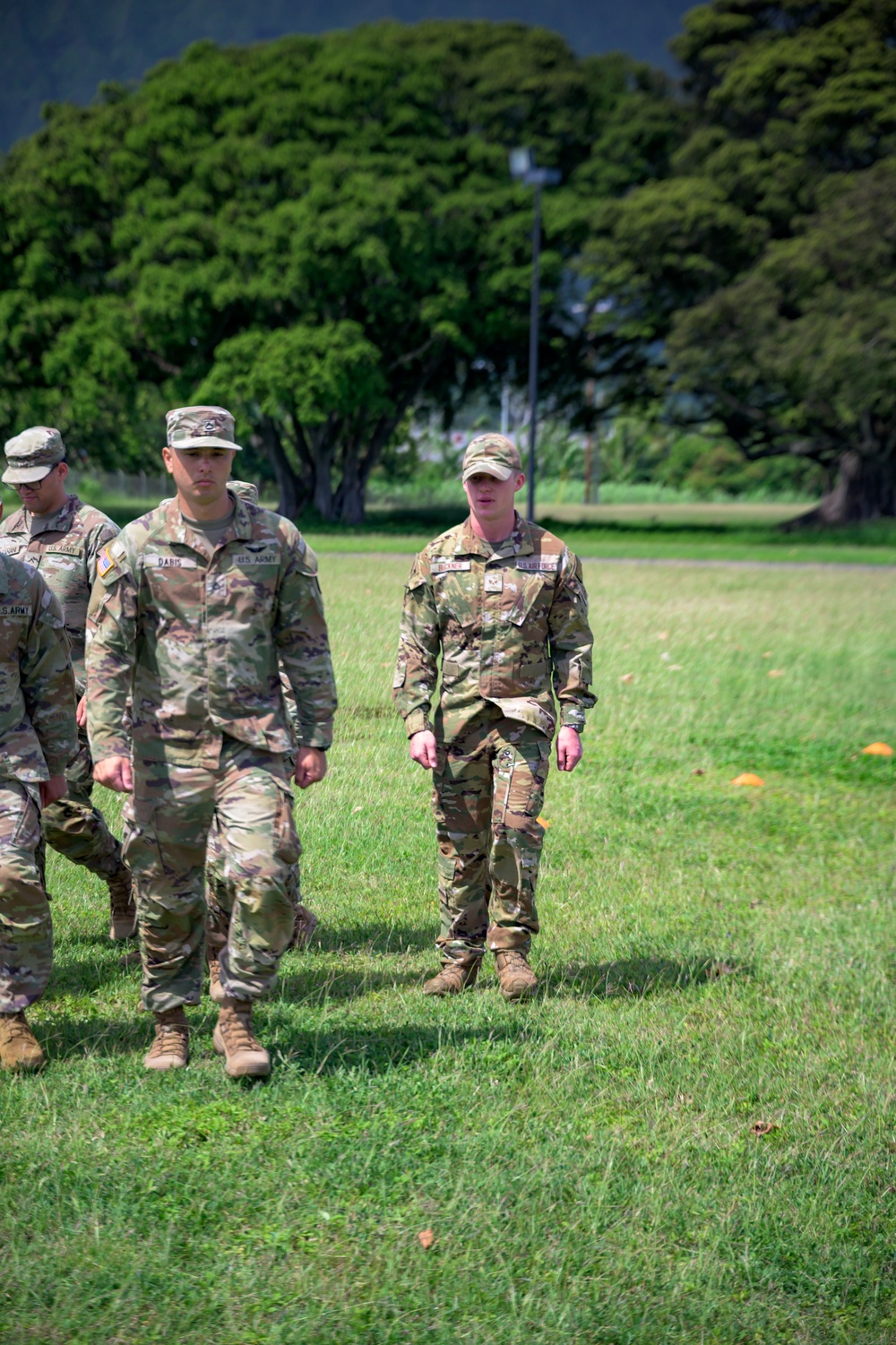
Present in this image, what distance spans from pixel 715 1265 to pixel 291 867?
70.5 inches

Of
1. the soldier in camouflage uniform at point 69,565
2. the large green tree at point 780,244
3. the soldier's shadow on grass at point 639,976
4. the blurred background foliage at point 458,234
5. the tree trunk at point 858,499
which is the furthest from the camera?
the tree trunk at point 858,499

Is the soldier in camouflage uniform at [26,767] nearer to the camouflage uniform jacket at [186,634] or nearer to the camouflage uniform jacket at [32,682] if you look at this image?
the camouflage uniform jacket at [32,682]

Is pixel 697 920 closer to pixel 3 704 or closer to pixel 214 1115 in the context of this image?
A: pixel 214 1115

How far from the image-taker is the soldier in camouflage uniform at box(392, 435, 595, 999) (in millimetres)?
5461

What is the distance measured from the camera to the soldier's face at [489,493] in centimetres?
543

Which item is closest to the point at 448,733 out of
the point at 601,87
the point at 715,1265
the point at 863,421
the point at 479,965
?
the point at 479,965

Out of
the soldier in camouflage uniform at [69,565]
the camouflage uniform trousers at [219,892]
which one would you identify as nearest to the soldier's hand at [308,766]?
the camouflage uniform trousers at [219,892]

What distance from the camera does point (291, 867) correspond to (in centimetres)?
457

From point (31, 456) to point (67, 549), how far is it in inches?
17.5

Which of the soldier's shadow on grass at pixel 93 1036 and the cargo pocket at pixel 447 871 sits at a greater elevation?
the cargo pocket at pixel 447 871

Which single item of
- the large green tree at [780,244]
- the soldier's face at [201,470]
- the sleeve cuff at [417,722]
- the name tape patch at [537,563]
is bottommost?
the sleeve cuff at [417,722]

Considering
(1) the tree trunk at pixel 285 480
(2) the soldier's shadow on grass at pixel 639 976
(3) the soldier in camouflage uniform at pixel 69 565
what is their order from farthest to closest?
(1) the tree trunk at pixel 285 480, (3) the soldier in camouflage uniform at pixel 69 565, (2) the soldier's shadow on grass at pixel 639 976

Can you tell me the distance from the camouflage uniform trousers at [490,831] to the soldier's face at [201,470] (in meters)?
1.56

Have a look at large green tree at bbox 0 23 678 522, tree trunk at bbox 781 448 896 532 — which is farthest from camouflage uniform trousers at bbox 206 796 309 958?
tree trunk at bbox 781 448 896 532
